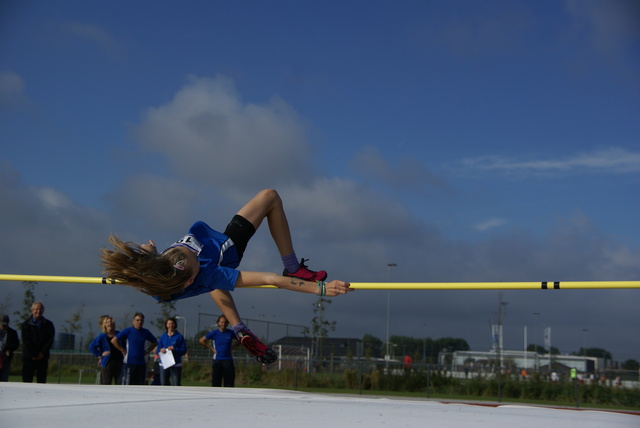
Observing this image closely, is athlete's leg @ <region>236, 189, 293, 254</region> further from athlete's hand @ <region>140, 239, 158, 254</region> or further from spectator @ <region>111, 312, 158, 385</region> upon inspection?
spectator @ <region>111, 312, 158, 385</region>

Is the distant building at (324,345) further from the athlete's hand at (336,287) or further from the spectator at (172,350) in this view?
the athlete's hand at (336,287)

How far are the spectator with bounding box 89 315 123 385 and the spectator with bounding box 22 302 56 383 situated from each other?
61 centimetres

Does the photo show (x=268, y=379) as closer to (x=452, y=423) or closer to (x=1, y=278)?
(x=1, y=278)

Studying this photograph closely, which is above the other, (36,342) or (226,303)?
(226,303)

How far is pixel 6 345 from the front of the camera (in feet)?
29.2

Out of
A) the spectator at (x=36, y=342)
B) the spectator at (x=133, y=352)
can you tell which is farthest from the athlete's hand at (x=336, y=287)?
the spectator at (x=36, y=342)

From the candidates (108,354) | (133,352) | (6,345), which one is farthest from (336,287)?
(6,345)

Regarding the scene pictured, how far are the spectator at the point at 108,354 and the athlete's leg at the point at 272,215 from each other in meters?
5.10

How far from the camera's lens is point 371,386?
1550 cm

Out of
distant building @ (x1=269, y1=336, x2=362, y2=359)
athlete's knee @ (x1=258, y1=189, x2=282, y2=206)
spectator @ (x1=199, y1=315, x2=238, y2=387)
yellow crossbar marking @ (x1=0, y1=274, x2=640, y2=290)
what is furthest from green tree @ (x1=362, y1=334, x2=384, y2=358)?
athlete's knee @ (x1=258, y1=189, x2=282, y2=206)

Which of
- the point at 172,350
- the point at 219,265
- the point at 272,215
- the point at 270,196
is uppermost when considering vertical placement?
the point at 270,196

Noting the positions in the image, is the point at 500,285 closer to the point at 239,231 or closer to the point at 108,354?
the point at 239,231

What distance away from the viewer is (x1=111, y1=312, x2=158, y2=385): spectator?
29.5 ft

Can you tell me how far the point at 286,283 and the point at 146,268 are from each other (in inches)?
34.0
